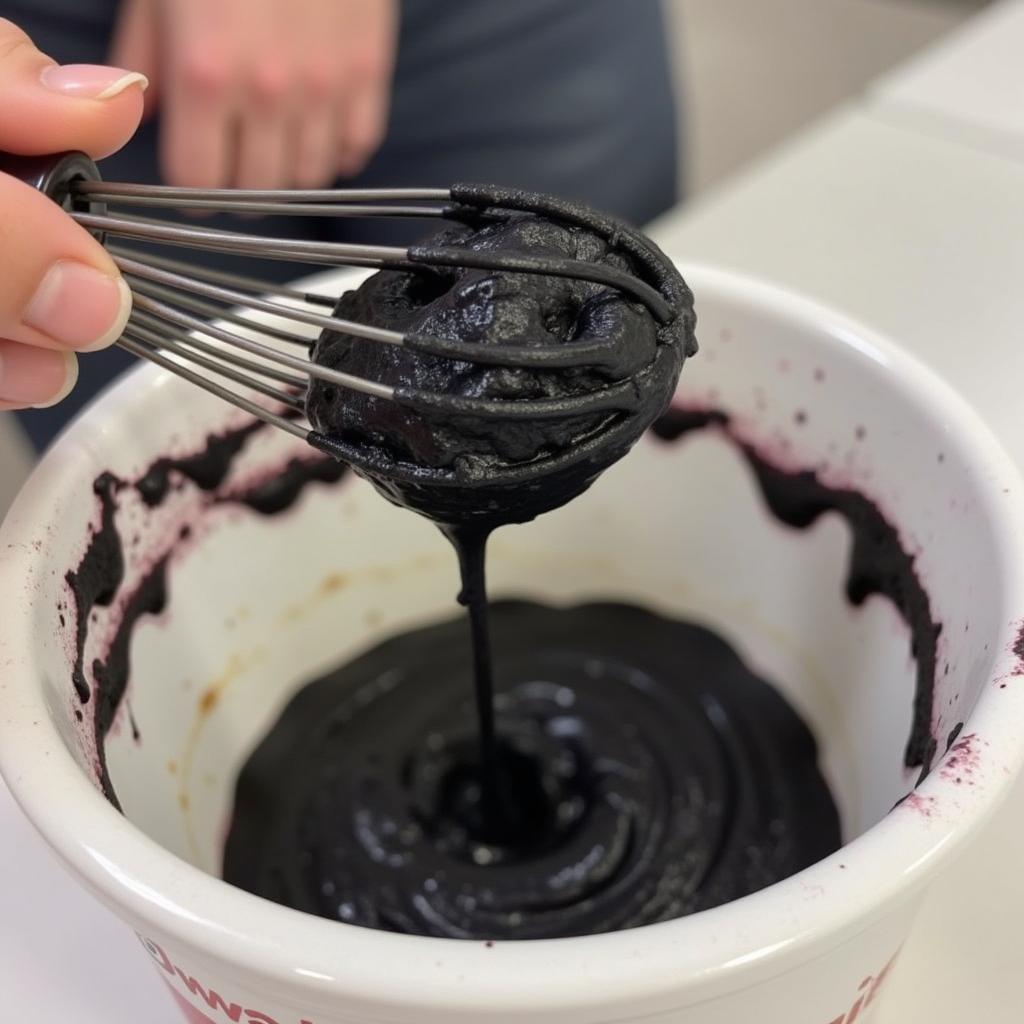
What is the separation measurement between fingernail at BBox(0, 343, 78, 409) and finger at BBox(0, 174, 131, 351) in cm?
2

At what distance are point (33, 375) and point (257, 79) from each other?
0.43 meters

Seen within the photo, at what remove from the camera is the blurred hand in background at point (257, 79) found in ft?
2.62

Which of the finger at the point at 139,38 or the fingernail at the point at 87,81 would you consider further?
the finger at the point at 139,38

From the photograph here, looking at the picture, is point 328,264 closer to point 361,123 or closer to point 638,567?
point 638,567

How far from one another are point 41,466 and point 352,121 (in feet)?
1.53

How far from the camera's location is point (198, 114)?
2.67 ft

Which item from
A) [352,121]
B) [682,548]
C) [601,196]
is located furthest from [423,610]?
[601,196]

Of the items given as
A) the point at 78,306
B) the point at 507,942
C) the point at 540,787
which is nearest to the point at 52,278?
the point at 78,306

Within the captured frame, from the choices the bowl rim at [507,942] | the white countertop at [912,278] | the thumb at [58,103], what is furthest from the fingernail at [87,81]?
the white countertop at [912,278]

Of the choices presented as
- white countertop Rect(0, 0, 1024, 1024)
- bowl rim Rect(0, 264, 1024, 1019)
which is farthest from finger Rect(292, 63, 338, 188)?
bowl rim Rect(0, 264, 1024, 1019)

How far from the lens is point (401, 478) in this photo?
44 cm

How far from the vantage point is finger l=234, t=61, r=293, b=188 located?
83 centimetres

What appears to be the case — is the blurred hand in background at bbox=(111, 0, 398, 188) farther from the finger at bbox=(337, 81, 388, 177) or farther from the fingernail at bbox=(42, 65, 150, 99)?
the fingernail at bbox=(42, 65, 150, 99)

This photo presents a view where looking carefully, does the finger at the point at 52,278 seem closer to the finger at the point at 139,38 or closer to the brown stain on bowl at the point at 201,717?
the brown stain on bowl at the point at 201,717
